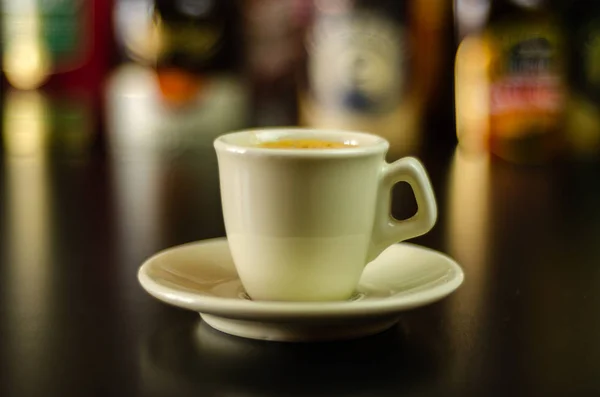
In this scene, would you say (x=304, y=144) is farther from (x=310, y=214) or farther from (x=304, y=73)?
(x=304, y=73)

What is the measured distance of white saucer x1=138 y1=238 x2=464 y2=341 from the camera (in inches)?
16.5

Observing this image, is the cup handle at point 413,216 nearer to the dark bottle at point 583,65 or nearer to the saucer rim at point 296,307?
the saucer rim at point 296,307

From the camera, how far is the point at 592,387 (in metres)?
0.40

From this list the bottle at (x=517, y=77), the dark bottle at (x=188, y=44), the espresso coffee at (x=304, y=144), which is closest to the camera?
the espresso coffee at (x=304, y=144)

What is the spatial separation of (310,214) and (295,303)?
0.19ft

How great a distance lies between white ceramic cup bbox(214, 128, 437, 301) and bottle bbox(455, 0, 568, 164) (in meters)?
0.79

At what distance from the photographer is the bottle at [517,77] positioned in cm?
123

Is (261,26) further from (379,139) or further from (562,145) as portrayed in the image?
(379,139)

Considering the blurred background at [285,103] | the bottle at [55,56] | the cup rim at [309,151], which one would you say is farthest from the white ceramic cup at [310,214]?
the bottle at [55,56]

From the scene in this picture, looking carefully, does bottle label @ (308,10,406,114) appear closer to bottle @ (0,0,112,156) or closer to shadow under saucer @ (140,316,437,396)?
bottle @ (0,0,112,156)

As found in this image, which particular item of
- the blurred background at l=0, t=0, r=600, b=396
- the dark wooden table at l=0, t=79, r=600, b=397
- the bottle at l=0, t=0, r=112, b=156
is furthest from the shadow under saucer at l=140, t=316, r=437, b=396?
the bottle at l=0, t=0, r=112, b=156

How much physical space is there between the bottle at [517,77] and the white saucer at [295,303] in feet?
2.41

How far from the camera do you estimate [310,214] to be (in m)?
0.47

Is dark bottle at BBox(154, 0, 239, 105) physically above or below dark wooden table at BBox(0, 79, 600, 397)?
above
